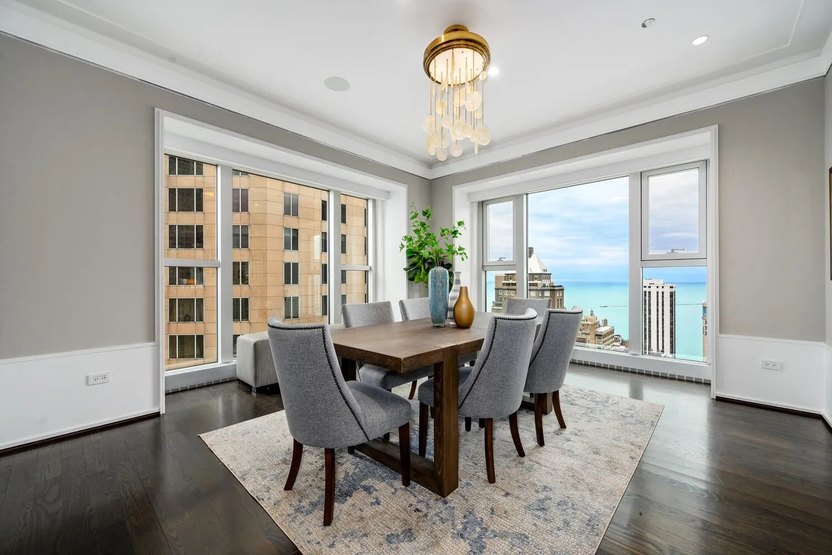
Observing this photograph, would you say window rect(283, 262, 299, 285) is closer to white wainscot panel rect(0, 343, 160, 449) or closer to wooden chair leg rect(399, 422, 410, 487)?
white wainscot panel rect(0, 343, 160, 449)

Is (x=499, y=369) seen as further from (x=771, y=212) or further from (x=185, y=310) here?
(x=185, y=310)

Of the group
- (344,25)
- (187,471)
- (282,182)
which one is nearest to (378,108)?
(344,25)

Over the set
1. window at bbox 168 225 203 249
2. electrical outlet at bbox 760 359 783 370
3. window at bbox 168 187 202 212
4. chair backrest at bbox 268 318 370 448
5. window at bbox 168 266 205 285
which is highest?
window at bbox 168 187 202 212

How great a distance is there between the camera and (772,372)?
294cm

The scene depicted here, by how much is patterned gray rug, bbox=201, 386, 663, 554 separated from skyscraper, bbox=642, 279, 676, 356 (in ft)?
5.85

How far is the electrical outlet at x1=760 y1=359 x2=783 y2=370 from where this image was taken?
2.91 meters

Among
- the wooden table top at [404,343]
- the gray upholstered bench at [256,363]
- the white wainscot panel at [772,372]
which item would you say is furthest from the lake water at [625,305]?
the gray upholstered bench at [256,363]

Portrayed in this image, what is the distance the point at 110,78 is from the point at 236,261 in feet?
6.15

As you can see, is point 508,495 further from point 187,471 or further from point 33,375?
point 33,375

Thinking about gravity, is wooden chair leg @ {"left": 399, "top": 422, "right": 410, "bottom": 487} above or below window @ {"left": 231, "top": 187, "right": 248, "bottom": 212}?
below

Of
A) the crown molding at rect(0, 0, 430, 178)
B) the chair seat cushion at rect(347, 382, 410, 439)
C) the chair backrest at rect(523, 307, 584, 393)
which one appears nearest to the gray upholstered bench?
the chair seat cushion at rect(347, 382, 410, 439)

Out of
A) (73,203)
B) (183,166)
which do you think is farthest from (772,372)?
(183,166)

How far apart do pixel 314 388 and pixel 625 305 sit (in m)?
4.10

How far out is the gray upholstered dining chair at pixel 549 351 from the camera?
2270mm
